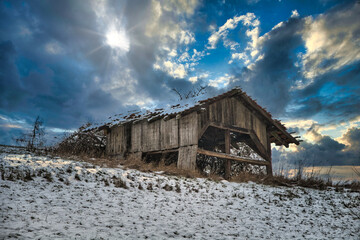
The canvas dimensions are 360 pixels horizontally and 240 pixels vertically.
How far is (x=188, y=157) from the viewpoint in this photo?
1277cm

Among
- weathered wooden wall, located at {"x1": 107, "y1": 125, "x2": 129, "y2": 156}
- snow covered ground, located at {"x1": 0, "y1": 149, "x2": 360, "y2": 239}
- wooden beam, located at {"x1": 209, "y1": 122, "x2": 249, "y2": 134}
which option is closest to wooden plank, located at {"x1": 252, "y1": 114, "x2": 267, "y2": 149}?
wooden beam, located at {"x1": 209, "y1": 122, "x2": 249, "y2": 134}

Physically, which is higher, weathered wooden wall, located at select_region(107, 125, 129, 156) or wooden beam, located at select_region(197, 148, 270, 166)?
weathered wooden wall, located at select_region(107, 125, 129, 156)

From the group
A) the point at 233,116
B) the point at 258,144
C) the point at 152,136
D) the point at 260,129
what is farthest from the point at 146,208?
the point at 260,129

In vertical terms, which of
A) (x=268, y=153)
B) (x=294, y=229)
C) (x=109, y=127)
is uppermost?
(x=109, y=127)

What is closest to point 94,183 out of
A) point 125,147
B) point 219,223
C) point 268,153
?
point 219,223

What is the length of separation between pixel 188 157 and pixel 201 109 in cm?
256

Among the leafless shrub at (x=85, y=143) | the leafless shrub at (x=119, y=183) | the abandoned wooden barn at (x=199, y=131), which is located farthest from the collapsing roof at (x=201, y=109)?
the leafless shrub at (x=119, y=183)

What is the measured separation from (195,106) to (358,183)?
374 inches

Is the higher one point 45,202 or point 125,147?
point 125,147

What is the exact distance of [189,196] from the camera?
24.6 ft

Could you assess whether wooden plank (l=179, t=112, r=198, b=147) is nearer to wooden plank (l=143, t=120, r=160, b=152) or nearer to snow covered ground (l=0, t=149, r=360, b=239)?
wooden plank (l=143, t=120, r=160, b=152)

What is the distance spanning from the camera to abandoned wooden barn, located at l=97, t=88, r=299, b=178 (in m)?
13.2

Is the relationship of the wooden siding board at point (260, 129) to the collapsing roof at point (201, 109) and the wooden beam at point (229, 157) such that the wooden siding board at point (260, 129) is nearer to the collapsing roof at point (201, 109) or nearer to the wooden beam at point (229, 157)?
the collapsing roof at point (201, 109)

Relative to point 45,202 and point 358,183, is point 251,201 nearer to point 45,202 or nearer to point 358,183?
point 45,202
